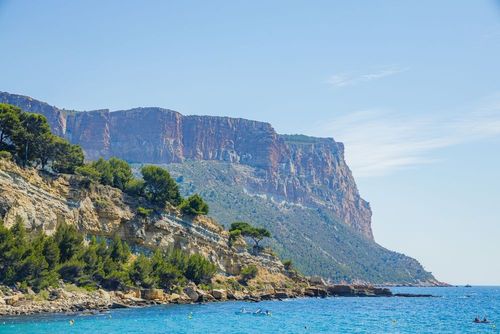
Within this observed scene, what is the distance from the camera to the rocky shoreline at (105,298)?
5159 cm

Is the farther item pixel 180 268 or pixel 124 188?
pixel 124 188

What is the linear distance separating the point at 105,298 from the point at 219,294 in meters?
22.9

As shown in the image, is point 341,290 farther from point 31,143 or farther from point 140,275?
point 31,143

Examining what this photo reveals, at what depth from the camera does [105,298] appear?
62.2 metres

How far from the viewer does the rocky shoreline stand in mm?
51594

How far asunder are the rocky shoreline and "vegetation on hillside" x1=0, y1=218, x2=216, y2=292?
1.45m

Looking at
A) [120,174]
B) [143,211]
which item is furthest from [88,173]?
[120,174]

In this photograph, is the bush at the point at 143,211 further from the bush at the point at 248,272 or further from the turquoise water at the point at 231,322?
the bush at the point at 248,272

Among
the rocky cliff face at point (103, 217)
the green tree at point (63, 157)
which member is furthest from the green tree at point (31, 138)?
the rocky cliff face at point (103, 217)

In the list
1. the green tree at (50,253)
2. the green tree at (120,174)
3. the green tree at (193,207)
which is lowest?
the green tree at (50,253)

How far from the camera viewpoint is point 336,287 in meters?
117

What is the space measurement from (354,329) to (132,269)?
99.6ft

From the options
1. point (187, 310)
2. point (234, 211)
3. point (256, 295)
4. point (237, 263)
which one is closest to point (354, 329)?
point (187, 310)

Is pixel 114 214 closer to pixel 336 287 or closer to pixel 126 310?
pixel 126 310
